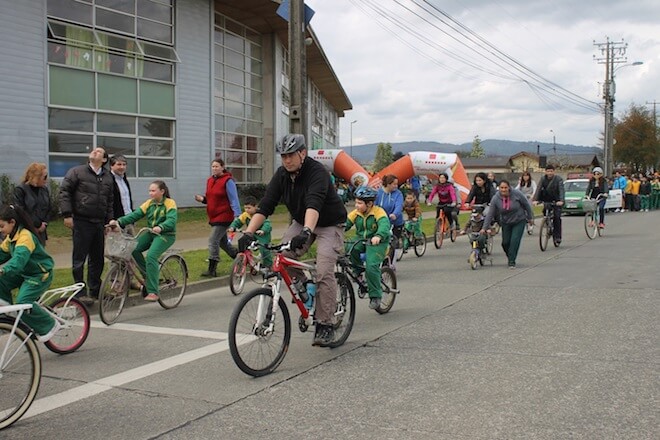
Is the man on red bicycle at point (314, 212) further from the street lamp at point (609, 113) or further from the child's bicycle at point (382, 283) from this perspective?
the street lamp at point (609, 113)

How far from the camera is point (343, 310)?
6.55 metres

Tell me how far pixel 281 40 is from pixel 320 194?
26.7m

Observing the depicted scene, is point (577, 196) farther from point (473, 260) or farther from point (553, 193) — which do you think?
point (473, 260)

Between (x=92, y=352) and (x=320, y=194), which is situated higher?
(x=320, y=194)

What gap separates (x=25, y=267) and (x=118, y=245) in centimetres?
201

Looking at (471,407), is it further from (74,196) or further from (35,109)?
(35,109)

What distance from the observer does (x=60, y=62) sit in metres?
19.7

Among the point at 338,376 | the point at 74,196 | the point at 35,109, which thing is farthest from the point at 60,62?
the point at 338,376

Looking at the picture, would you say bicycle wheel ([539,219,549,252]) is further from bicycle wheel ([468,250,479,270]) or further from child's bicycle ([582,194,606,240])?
bicycle wheel ([468,250,479,270])

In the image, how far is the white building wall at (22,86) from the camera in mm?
18250

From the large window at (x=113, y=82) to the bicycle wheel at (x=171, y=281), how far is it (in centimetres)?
1232

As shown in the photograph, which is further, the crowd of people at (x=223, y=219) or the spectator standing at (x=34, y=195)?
the spectator standing at (x=34, y=195)

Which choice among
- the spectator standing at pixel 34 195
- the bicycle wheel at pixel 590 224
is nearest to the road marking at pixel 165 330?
the spectator standing at pixel 34 195

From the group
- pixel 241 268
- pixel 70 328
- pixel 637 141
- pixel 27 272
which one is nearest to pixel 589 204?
pixel 241 268
